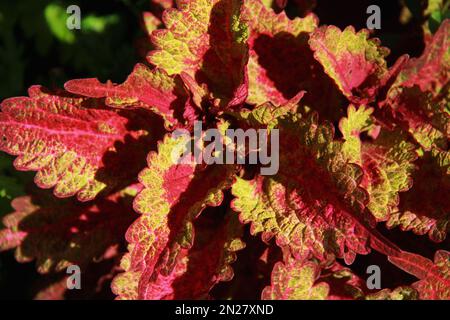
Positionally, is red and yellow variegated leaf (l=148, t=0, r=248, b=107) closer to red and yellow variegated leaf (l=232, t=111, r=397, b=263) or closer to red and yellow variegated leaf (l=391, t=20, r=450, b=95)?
red and yellow variegated leaf (l=232, t=111, r=397, b=263)

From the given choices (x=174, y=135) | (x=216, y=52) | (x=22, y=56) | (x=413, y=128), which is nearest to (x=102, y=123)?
(x=174, y=135)

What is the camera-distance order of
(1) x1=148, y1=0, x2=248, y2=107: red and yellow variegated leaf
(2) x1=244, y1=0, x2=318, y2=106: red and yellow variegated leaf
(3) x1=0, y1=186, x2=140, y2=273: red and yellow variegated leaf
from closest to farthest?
(1) x1=148, y1=0, x2=248, y2=107: red and yellow variegated leaf, (2) x1=244, y1=0, x2=318, y2=106: red and yellow variegated leaf, (3) x1=0, y1=186, x2=140, y2=273: red and yellow variegated leaf

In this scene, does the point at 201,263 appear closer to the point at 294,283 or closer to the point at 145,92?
the point at 294,283

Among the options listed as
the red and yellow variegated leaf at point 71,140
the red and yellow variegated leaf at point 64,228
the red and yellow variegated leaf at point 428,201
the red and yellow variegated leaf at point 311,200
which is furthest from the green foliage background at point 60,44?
the red and yellow variegated leaf at point 428,201

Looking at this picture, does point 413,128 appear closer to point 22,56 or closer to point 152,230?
point 152,230

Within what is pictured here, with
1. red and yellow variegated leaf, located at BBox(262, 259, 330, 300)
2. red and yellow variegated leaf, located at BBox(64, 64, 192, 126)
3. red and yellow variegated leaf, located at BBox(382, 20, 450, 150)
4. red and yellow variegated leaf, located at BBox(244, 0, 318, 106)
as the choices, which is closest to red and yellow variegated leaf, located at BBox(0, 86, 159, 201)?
red and yellow variegated leaf, located at BBox(64, 64, 192, 126)

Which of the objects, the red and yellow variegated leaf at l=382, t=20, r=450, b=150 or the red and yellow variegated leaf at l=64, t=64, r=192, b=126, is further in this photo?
the red and yellow variegated leaf at l=382, t=20, r=450, b=150

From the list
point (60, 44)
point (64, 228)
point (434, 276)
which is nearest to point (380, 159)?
point (434, 276)

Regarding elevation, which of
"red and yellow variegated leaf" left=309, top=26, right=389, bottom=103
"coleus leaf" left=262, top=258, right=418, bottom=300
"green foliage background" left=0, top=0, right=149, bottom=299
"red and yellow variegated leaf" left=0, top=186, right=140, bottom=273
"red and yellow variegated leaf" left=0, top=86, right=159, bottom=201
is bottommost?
"coleus leaf" left=262, top=258, right=418, bottom=300
